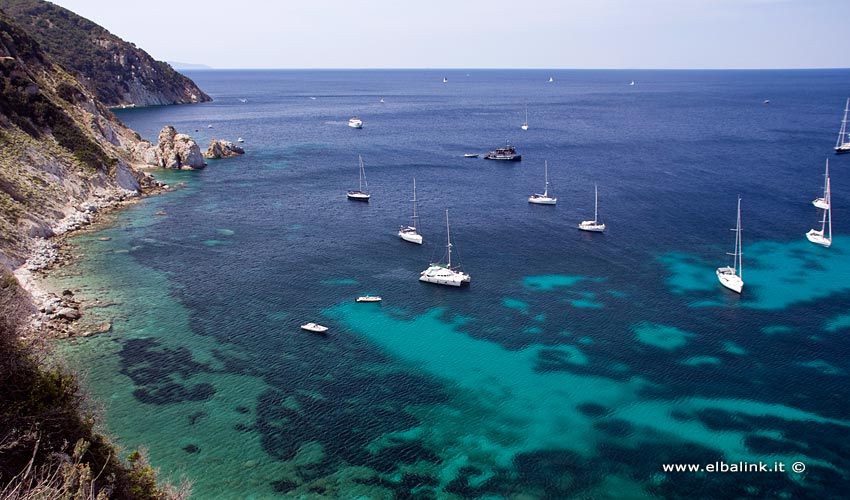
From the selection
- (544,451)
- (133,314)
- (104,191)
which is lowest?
(544,451)

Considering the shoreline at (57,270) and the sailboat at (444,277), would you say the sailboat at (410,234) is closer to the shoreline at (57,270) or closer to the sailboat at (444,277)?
the sailboat at (444,277)

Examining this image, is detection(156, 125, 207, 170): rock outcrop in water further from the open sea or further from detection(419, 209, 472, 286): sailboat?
detection(419, 209, 472, 286): sailboat

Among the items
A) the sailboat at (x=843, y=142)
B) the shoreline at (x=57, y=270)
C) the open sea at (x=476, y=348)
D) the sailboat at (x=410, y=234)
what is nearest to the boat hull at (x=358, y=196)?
the open sea at (x=476, y=348)

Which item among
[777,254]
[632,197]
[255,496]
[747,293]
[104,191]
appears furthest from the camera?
[632,197]

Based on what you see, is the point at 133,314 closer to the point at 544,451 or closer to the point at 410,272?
the point at 410,272

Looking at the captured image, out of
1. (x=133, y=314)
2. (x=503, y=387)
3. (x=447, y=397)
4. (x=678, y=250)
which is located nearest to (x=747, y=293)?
(x=678, y=250)

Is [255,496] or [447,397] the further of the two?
[447,397]
